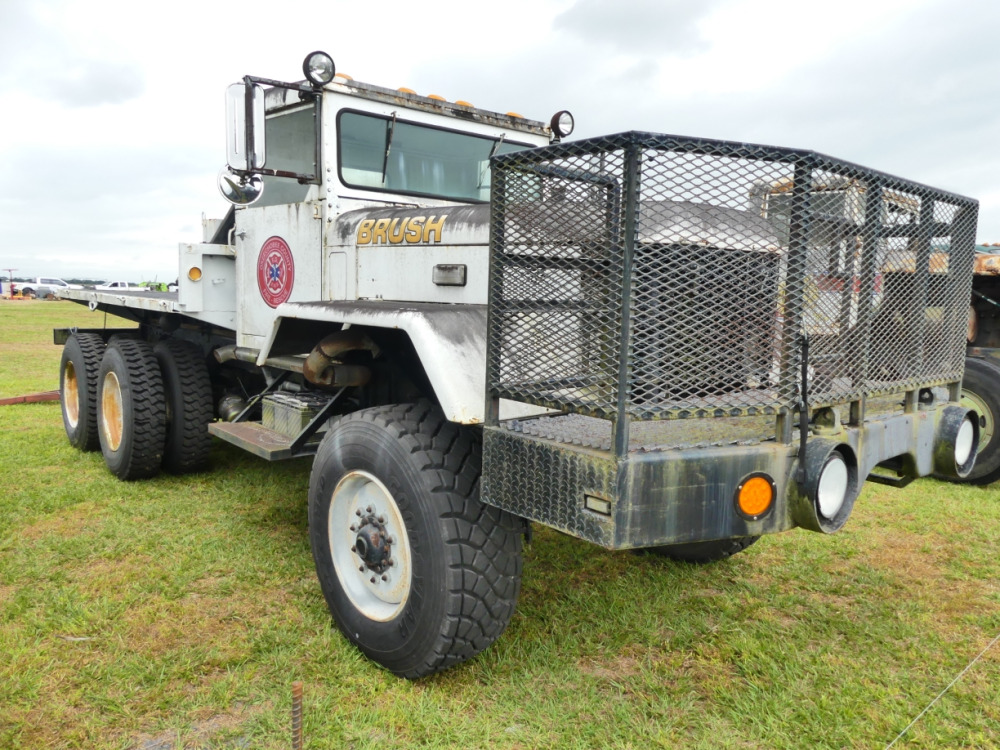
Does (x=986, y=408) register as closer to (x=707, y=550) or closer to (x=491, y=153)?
(x=707, y=550)

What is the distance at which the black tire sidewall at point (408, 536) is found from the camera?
101 inches

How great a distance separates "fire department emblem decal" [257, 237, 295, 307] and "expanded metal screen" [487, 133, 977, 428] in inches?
81.1

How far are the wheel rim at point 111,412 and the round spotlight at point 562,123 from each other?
3.37 meters

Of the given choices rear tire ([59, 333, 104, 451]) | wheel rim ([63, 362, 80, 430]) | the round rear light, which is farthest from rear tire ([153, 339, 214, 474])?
the round rear light

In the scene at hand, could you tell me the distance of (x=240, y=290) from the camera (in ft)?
15.4

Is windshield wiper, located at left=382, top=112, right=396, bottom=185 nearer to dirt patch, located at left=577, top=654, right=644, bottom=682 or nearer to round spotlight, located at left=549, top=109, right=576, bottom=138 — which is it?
round spotlight, located at left=549, top=109, right=576, bottom=138

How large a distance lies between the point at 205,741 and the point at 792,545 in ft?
9.92

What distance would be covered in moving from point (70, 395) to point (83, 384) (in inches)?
28.3

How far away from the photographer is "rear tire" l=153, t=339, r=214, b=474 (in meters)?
5.16

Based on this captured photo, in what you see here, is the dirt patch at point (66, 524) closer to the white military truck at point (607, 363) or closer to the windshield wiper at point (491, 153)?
the white military truck at point (607, 363)

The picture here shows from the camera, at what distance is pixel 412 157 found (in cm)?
414

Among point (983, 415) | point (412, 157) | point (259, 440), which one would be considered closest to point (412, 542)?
point (259, 440)

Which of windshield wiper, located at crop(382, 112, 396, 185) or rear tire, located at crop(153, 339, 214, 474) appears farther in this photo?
rear tire, located at crop(153, 339, 214, 474)

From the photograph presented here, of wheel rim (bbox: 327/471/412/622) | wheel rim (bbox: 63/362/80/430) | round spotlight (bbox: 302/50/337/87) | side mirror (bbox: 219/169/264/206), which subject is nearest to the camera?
wheel rim (bbox: 327/471/412/622)
